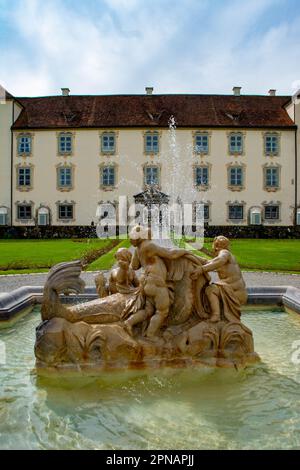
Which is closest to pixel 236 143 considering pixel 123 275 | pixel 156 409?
pixel 123 275

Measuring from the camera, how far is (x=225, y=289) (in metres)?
5.67

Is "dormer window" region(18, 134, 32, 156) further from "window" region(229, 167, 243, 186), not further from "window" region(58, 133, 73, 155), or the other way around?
"window" region(229, 167, 243, 186)

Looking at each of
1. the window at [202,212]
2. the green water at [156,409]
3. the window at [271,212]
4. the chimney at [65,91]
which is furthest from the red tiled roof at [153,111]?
the green water at [156,409]

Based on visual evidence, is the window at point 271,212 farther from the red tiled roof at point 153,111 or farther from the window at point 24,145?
the window at point 24,145

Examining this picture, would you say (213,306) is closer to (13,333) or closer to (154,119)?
(13,333)

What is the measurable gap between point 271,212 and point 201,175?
7286 millimetres

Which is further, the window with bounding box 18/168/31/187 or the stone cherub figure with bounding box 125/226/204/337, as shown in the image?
the window with bounding box 18/168/31/187

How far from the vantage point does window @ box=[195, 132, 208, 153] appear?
39375 millimetres

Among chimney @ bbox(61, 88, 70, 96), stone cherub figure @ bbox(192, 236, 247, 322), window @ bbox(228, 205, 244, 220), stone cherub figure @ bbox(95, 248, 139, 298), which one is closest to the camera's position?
stone cherub figure @ bbox(192, 236, 247, 322)

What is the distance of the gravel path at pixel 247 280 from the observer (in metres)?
11.8

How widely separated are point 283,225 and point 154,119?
1521cm

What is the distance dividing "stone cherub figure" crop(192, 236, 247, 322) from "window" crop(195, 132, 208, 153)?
3461 cm

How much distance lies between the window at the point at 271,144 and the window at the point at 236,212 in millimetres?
5620

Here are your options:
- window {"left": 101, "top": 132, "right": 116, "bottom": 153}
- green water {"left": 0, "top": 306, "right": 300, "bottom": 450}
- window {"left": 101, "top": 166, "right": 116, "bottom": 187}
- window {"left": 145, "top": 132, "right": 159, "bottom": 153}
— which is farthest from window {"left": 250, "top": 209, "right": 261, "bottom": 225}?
green water {"left": 0, "top": 306, "right": 300, "bottom": 450}
